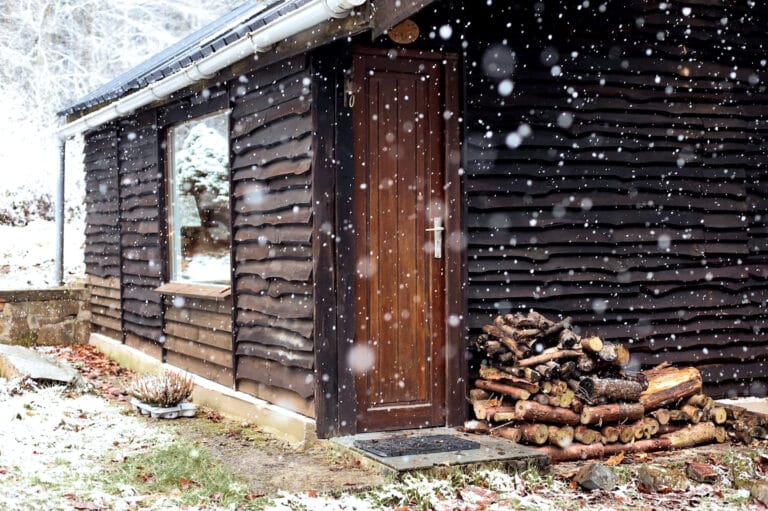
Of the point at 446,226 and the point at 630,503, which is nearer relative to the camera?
the point at 630,503

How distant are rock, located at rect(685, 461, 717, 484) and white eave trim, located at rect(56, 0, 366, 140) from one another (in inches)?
142

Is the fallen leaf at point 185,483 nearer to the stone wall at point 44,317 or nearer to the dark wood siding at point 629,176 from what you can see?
the dark wood siding at point 629,176

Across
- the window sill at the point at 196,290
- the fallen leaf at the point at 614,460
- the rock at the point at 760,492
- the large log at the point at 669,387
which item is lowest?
the rock at the point at 760,492

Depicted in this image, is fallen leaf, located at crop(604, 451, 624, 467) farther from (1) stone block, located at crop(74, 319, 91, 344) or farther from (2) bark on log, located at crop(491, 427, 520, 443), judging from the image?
(1) stone block, located at crop(74, 319, 91, 344)

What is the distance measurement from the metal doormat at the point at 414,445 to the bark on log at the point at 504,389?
0.50 meters

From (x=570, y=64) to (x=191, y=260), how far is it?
4.01 metres

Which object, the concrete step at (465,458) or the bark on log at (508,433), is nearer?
the concrete step at (465,458)

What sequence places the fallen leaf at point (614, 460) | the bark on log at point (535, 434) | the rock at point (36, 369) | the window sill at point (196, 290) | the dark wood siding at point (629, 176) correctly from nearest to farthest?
the fallen leaf at point (614, 460)
the bark on log at point (535, 434)
the dark wood siding at point (629, 176)
the window sill at point (196, 290)
the rock at point (36, 369)

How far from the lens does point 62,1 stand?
20875 millimetres

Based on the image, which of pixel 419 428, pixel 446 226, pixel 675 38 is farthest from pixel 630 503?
pixel 675 38

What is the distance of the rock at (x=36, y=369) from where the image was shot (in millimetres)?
8508

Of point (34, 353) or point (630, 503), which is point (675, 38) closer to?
point (630, 503)

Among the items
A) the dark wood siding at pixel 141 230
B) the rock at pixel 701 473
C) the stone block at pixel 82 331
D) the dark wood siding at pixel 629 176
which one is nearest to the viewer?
the rock at pixel 701 473

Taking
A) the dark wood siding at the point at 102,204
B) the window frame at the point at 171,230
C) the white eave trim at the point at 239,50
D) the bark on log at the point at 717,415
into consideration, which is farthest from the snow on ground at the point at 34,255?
the bark on log at the point at 717,415
